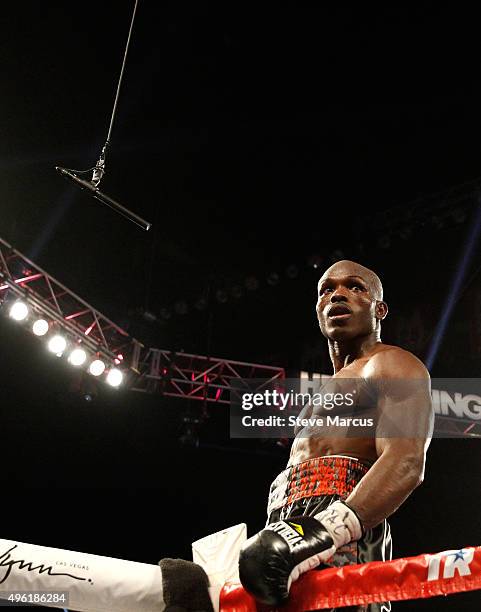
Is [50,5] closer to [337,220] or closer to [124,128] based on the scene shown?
[124,128]

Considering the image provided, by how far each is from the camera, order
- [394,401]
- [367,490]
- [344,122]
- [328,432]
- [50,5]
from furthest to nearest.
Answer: [344,122], [50,5], [328,432], [394,401], [367,490]

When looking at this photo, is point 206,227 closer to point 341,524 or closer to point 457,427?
point 457,427

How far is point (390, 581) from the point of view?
111 centimetres

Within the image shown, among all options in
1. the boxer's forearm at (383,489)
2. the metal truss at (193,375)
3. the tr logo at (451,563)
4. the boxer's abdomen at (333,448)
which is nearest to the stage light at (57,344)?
the metal truss at (193,375)

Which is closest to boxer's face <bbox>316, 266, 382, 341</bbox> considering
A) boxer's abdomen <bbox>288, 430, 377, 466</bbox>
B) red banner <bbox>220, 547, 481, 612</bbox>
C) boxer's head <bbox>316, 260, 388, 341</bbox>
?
boxer's head <bbox>316, 260, 388, 341</bbox>

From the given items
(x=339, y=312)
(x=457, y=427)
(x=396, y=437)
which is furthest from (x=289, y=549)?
(x=457, y=427)

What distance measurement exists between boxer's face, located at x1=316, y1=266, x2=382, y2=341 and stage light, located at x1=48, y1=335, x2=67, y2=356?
475cm

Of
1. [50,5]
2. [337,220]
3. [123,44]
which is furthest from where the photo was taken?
[337,220]

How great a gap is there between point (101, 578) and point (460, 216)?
680 cm

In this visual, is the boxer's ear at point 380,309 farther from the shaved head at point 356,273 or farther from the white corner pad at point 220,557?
the white corner pad at point 220,557

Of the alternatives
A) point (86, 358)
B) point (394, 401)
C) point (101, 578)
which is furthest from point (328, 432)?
point (86, 358)

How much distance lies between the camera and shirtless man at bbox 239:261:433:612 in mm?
1145

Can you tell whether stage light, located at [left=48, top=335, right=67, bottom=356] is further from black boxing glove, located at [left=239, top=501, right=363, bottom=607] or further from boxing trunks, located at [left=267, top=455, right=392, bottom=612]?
black boxing glove, located at [left=239, top=501, right=363, bottom=607]

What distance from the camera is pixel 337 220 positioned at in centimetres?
827
